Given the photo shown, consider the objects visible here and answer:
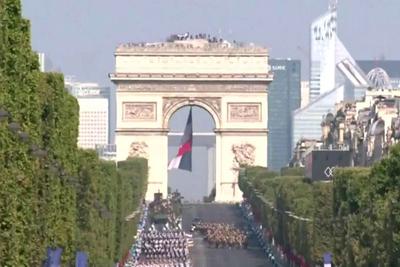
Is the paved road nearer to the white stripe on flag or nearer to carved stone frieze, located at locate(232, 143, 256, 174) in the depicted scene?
carved stone frieze, located at locate(232, 143, 256, 174)

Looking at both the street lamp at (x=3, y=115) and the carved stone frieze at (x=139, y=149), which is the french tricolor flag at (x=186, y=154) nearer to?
the carved stone frieze at (x=139, y=149)

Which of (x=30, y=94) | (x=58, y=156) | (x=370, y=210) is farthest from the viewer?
(x=370, y=210)

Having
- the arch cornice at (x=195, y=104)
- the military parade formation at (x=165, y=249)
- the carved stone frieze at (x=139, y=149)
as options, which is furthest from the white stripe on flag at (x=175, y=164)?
the military parade formation at (x=165, y=249)

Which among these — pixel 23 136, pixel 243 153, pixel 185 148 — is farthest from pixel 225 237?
pixel 23 136

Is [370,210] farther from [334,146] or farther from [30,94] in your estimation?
[334,146]

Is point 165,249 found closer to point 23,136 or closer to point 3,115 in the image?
point 23,136

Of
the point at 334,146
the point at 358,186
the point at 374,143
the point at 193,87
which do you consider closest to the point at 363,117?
the point at 334,146

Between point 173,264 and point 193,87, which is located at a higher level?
point 193,87
